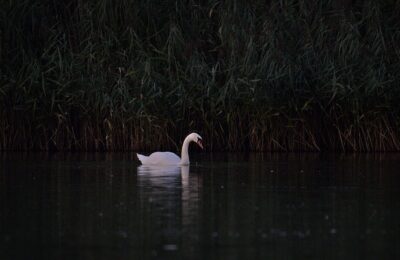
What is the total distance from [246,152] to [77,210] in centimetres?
894

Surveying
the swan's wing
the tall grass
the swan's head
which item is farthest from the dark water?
the tall grass

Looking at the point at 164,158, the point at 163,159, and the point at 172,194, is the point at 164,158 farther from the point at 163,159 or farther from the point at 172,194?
the point at 172,194

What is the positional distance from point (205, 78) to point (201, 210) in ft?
29.0

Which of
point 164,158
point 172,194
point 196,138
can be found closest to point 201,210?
point 172,194

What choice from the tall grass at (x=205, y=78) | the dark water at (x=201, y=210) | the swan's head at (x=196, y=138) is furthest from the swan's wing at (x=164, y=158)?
the tall grass at (x=205, y=78)

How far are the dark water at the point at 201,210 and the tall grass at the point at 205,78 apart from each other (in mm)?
2178

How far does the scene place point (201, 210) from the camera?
479 inches

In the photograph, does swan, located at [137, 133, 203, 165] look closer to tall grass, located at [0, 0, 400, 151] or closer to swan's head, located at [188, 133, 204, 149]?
swan's head, located at [188, 133, 204, 149]

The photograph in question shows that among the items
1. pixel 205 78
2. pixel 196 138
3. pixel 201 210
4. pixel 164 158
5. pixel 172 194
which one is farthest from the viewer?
pixel 205 78

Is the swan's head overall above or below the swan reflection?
above

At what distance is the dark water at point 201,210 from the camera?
963 cm

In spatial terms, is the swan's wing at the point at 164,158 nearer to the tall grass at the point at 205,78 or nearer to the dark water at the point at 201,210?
the dark water at the point at 201,210

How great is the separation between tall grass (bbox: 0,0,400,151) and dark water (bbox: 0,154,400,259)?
218 cm

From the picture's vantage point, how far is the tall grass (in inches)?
818
